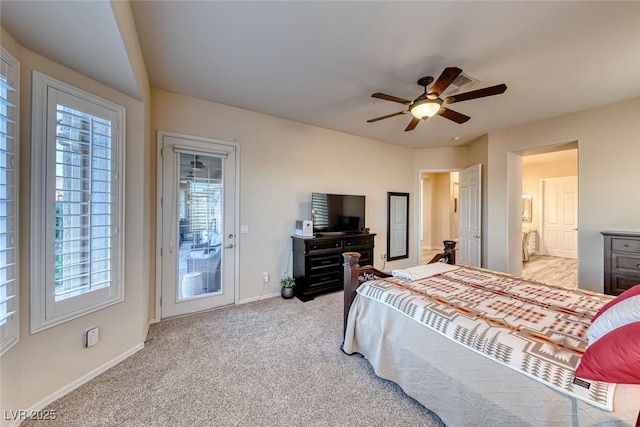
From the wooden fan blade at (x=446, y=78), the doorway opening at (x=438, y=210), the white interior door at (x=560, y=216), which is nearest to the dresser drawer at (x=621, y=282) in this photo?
the wooden fan blade at (x=446, y=78)

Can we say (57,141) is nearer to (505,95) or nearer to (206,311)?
(206,311)

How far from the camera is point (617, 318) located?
1.09m

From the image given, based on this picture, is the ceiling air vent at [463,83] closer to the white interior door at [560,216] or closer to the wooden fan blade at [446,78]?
the wooden fan blade at [446,78]

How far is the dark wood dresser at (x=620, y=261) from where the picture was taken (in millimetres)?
2734

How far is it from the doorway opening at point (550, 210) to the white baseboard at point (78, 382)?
7450mm

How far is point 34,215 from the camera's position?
1.65 m

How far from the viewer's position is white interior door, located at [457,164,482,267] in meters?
Result: 4.41

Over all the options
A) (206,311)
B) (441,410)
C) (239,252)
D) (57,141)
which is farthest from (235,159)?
(441,410)

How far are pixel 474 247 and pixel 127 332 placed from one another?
5.13 m

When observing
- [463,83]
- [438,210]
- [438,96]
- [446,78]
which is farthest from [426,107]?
[438,210]

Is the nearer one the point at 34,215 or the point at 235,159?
the point at 34,215

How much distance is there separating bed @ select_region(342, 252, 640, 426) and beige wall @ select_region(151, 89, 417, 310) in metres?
1.76

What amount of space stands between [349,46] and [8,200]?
257 centimetres

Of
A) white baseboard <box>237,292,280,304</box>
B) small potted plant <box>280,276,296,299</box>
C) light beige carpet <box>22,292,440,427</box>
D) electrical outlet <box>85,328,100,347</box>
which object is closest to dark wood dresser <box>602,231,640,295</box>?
light beige carpet <box>22,292,440,427</box>
